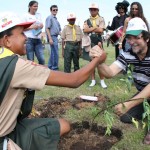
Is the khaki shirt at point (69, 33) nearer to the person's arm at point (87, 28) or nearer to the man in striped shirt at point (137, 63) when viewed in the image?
the person's arm at point (87, 28)

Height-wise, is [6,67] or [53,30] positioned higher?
[6,67]

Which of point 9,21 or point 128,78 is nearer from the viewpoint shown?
point 9,21

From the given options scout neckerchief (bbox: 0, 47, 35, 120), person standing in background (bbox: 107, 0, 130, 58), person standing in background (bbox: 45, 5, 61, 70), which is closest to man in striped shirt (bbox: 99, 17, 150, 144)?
scout neckerchief (bbox: 0, 47, 35, 120)

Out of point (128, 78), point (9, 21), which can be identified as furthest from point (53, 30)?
point (9, 21)

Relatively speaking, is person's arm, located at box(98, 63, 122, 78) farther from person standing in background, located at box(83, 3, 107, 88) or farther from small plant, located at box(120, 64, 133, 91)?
person standing in background, located at box(83, 3, 107, 88)

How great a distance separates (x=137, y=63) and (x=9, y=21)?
2.07m

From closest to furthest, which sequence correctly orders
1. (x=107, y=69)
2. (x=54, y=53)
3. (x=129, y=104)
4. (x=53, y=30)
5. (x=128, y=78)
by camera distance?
(x=129, y=104), (x=128, y=78), (x=107, y=69), (x=53, y=30), (x=54, y=53)

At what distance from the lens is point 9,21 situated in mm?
2682

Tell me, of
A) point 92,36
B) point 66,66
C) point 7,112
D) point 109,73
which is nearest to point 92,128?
point 109,73

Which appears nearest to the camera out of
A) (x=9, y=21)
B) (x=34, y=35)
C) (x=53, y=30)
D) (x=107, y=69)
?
(x=9, y=21)

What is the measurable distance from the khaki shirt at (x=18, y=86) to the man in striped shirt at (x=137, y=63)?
1.39 meters

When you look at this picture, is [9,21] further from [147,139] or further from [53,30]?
[53,30]

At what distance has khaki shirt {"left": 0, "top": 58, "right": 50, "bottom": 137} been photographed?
2496 mm

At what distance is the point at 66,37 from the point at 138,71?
15.2 feet
